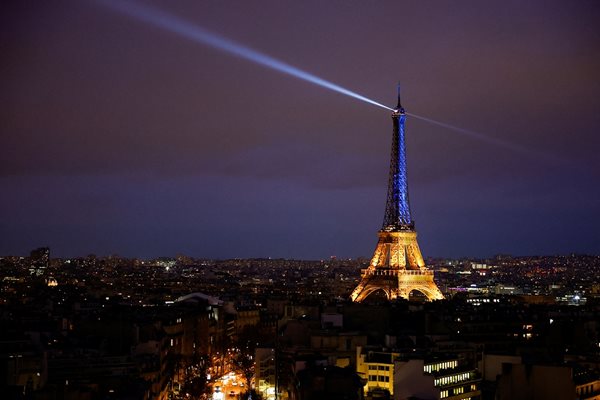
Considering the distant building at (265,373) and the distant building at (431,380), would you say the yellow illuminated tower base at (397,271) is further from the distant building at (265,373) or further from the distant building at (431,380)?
the distant building at (431,380)

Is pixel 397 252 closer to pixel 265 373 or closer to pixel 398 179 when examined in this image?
pixel 398 179

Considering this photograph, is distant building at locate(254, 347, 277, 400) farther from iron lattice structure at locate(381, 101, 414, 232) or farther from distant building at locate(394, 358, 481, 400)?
iron lattice structure at locate(381, 101, 414, 232)

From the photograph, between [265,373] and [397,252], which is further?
[397,252]

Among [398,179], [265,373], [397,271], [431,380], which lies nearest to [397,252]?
[397,271]

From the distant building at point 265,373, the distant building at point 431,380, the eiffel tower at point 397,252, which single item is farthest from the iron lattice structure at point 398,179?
the distant building at point 431,380

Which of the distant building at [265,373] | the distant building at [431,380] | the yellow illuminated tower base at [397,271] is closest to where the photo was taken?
the distant building at [431,380]

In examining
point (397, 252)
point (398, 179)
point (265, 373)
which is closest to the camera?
point (265, 373)

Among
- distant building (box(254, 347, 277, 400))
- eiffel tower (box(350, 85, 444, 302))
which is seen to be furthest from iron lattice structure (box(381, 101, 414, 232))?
distant building (box(254, 347, 277, 400))
